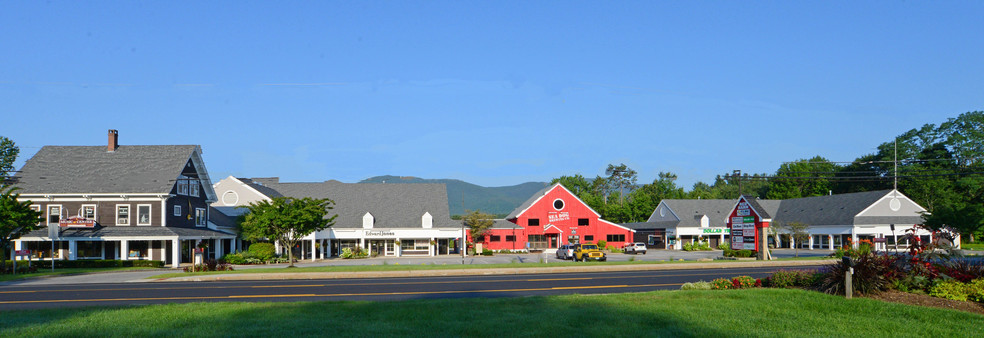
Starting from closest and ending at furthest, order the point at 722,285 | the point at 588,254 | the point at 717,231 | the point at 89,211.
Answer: the point at 722,285 < the point at 89,211 < the point at 588,254 < the point at 717,231

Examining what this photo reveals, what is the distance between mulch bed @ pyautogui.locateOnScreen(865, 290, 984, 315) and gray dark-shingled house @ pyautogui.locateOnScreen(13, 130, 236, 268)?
1658 inches

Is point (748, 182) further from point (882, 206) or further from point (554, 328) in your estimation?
point (554, 328)

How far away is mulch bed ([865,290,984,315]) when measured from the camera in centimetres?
1430

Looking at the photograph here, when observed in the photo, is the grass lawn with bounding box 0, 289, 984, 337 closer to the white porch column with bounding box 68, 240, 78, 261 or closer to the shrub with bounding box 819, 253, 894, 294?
the shrub with bounding box 819, 253, 894, 294

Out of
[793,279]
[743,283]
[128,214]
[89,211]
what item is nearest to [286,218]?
[128,214]

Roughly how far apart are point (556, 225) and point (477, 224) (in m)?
10.6

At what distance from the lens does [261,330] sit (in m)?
11.6

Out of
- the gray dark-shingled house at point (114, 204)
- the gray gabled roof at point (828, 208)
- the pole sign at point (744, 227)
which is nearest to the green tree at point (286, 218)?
the gray dark-shingled house at point (114, 204)

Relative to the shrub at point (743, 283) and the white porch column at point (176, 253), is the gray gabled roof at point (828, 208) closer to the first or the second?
the white porch column at point (176, 253)

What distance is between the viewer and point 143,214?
160 feet

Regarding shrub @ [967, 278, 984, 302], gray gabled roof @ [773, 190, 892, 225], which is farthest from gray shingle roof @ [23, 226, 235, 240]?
gray gabled roof @ [773, 190, 892, 225]

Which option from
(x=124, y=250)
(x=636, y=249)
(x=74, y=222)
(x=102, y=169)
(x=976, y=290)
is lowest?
(x=636, y=249)

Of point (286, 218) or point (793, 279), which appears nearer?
point (793, 279)

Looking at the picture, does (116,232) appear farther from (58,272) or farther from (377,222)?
(377,222)
